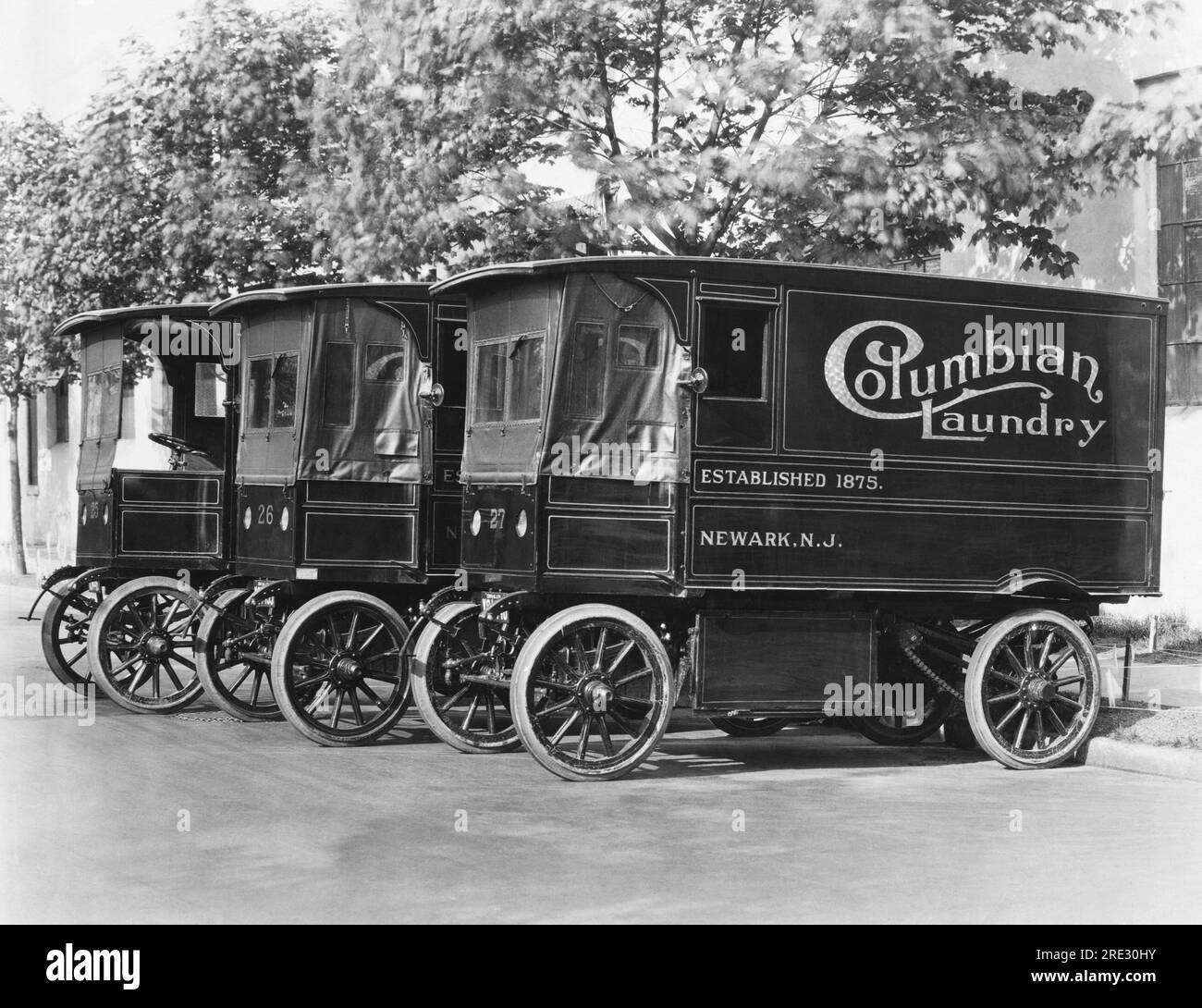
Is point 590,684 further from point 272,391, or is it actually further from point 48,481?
point 48,481

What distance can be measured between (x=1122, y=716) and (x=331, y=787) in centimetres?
554

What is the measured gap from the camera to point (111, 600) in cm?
1446

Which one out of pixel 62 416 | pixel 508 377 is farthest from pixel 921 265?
pixel 62 416

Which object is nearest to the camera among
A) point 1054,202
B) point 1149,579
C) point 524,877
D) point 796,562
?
point 524,877

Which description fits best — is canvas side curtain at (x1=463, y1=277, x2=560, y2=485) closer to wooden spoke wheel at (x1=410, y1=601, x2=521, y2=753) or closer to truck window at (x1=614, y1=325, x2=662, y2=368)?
truck window at (x1=614, y1=325, x2=662, y2=368)

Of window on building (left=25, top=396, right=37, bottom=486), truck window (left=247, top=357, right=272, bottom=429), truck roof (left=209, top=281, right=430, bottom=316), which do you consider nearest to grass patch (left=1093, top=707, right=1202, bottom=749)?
truck roof (left=209, top=281, right=430, bottom=316)

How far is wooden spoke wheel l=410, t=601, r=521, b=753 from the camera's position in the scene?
11930 mm

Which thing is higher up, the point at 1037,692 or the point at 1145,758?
the point at 1037,692

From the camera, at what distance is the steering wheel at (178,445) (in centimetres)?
1541

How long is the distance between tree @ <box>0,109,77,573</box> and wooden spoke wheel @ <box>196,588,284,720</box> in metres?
10.1

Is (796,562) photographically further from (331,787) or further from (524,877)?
(524,877)

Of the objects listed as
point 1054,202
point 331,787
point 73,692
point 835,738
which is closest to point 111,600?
point 73,692

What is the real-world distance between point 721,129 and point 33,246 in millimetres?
9962

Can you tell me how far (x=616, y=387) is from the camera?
1117cm
